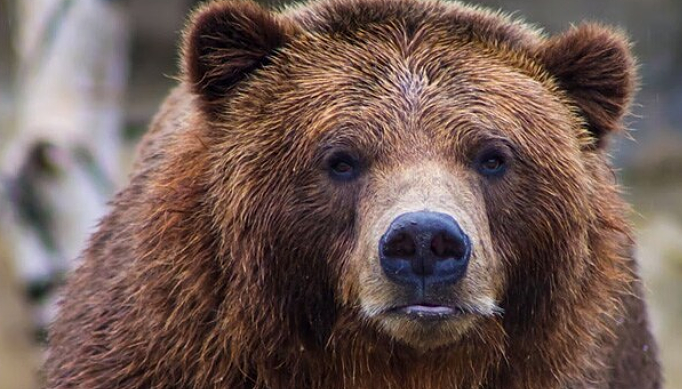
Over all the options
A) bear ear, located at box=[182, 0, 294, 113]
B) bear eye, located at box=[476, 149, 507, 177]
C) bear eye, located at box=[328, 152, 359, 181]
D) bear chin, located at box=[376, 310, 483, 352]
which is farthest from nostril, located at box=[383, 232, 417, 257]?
bear ear, located at box=[182, 0, 294, 113]

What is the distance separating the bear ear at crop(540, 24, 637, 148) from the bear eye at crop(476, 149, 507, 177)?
1.86ft

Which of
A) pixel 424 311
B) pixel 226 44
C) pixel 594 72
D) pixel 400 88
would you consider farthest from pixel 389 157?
pixel 594 72

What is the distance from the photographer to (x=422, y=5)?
5457 millimetres

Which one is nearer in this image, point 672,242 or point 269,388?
point 269,388

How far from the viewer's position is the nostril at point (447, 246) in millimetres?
4484

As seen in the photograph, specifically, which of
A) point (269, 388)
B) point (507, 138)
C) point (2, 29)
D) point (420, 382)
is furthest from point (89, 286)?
point (2, 29)

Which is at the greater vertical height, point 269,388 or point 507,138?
point 507,138

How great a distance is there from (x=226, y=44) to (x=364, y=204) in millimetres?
874

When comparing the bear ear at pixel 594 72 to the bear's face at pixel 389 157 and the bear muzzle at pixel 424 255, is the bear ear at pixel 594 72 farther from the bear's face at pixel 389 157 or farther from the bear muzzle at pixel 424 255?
the bear muzzle at pixel 424 255

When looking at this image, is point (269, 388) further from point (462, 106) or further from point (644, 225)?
point (644, 225)

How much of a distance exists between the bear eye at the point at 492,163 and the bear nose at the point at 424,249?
0.48 meters

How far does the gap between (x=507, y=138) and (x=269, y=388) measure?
1.27m

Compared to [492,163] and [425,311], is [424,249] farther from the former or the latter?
[492,163]

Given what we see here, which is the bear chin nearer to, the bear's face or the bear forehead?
the bear's face
